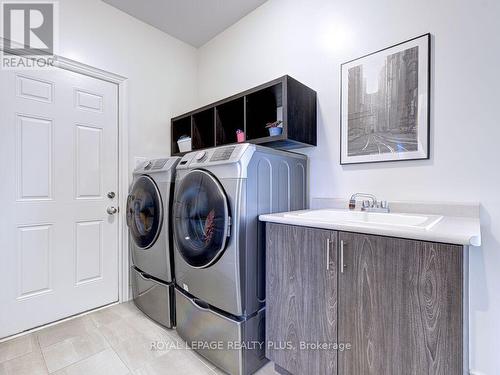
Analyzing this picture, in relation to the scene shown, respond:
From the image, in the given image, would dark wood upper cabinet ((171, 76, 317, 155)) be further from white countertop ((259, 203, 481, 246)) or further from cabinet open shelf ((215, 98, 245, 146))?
white countertop ((259, 203, 481, 246))

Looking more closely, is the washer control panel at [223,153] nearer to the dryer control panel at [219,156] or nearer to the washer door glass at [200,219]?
the dryer control panel at [219,156]

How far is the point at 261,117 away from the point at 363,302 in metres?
1.57

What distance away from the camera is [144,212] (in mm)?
1991

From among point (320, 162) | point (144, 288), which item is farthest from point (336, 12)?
point (144, 288)

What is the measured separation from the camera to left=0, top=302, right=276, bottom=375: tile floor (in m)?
1.43

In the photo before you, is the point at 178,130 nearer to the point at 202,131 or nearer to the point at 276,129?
the point at 202,131

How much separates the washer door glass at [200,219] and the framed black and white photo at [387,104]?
3.12ft

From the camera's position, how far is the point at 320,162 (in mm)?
1869

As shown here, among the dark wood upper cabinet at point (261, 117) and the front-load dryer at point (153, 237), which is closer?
the dark wood upper cabinet at point (261, 117)

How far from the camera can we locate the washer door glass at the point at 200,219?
54.2 inches

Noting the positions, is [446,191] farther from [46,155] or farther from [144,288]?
[46,155]

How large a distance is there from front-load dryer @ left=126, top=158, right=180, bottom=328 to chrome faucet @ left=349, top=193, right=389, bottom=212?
1285mm

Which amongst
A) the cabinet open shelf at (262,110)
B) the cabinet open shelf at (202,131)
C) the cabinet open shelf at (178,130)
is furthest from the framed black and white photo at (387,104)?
the cabinet open shelf at (178,130)

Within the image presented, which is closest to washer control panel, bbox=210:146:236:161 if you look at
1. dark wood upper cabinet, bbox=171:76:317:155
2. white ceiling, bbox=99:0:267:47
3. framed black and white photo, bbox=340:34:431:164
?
dark wood upper cabinet, bbox=171:76:317:155
